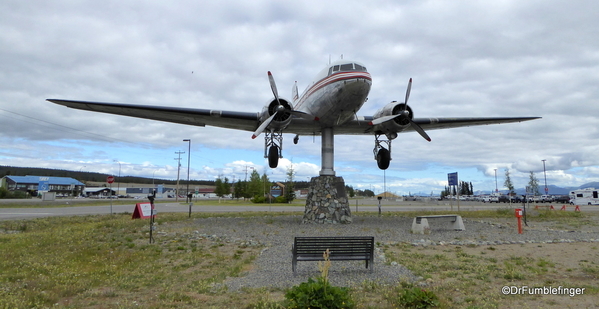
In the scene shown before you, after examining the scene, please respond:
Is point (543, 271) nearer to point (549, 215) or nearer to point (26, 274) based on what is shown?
point (26, 274)

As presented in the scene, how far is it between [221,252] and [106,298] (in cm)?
498

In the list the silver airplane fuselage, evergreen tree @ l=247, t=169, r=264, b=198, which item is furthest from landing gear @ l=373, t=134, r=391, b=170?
evergreen tree @ l=247, t=169, r=264, b=198

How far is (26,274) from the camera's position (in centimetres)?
803

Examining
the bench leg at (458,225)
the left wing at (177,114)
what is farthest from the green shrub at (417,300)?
the left wing at (177,114)

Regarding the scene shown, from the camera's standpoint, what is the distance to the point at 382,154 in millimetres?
19891

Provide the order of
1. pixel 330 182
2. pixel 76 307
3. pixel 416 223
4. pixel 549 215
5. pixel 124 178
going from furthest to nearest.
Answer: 1. pixel 124 178
2. pixel 549 215
3. pixel 330 182
4. pixel 416 223
5. pixel 76 307

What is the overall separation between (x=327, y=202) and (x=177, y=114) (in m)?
9.33

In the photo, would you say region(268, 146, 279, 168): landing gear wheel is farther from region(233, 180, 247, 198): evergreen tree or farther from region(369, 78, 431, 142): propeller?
region(233, 180, 247, 198): evergreen tree

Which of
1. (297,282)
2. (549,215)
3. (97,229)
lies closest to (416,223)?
(297,282)

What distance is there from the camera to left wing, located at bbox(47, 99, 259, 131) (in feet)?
51.6

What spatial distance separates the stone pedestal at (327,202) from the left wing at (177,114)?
509cm

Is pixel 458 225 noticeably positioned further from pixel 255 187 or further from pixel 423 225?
pixel 255 187

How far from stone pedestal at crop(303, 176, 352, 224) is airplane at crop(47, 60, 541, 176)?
669 millimetres

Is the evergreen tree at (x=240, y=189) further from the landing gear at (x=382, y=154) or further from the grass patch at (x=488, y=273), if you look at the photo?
the grass patch at (x=488, y=273)
